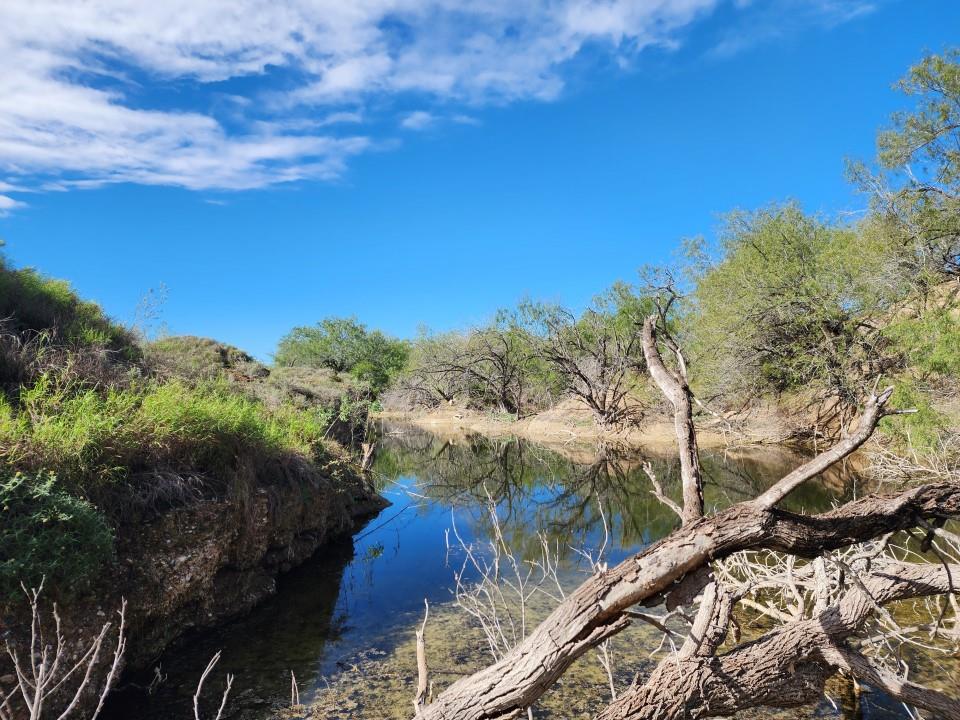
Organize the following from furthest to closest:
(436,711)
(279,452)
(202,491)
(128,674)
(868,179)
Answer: (868,179)
(279,452)
(202,491)
(128,674)
(436,711)

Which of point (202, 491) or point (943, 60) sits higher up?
point (943, 60)

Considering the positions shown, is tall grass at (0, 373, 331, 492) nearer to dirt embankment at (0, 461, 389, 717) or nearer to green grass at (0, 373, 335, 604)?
green grass at (0, 373, 335, 604)

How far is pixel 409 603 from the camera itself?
789 cm

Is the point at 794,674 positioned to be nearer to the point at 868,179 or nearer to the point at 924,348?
the point at 924,348

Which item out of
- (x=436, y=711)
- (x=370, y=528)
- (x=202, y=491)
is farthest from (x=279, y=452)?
(x=436, y=711)

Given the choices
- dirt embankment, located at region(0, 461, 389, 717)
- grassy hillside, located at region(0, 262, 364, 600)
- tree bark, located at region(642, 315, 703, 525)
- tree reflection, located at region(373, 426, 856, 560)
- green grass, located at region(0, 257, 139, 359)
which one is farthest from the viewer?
tree reflection, located at region(373, 426, 856, 560)

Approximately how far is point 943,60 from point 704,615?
2042 cm

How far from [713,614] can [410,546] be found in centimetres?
854

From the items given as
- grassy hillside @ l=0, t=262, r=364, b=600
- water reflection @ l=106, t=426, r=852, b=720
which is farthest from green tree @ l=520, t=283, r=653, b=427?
grassy hillside @ l=0, t=262, r=364, b=600

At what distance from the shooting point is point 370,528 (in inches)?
469

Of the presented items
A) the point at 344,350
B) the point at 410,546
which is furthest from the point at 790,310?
the point at 344,350

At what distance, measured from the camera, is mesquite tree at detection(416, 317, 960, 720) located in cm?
232

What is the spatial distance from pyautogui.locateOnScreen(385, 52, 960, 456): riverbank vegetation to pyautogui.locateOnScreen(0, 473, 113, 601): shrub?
13.3 meters

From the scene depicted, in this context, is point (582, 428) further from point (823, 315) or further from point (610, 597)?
point (610, 597)
